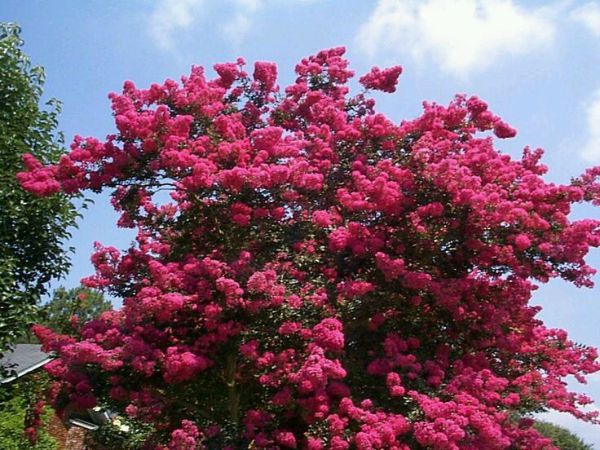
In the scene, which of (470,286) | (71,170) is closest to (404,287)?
(470,286)

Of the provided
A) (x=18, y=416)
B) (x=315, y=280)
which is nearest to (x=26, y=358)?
(x=18, y=416)

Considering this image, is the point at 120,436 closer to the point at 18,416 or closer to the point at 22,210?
the point at 18,416

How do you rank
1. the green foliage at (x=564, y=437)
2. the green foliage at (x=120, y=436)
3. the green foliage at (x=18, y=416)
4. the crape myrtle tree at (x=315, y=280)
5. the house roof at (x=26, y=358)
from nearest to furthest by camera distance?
the crape myrtle tree at (x=315, y=280)
the green foliage at (x=18, y=416)
the green foliage at (x=120, y=436)
the house roof at (x=26, y=358)
the green foliage at (x=564, y=437)

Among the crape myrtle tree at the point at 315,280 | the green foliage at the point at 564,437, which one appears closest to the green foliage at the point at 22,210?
the crape myrtle tree at the point at 315,280

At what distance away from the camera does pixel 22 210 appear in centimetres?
932

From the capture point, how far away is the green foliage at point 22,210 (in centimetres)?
893

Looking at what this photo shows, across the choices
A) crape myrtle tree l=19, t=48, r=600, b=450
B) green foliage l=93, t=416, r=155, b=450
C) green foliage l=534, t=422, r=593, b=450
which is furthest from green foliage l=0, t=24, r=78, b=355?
green foliage l=534, t=422, r=593, b=450

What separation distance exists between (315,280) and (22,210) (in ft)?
15.0

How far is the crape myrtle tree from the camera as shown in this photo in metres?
7.48

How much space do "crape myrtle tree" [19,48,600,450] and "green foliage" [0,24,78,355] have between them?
97cm

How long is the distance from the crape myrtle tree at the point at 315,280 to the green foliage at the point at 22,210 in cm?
97

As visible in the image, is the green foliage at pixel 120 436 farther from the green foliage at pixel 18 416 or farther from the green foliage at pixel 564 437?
the green foliage at pixel 564 437

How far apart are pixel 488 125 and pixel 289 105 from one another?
3.19 m

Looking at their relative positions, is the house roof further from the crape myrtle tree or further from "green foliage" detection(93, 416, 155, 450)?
the crape myrtle tree
